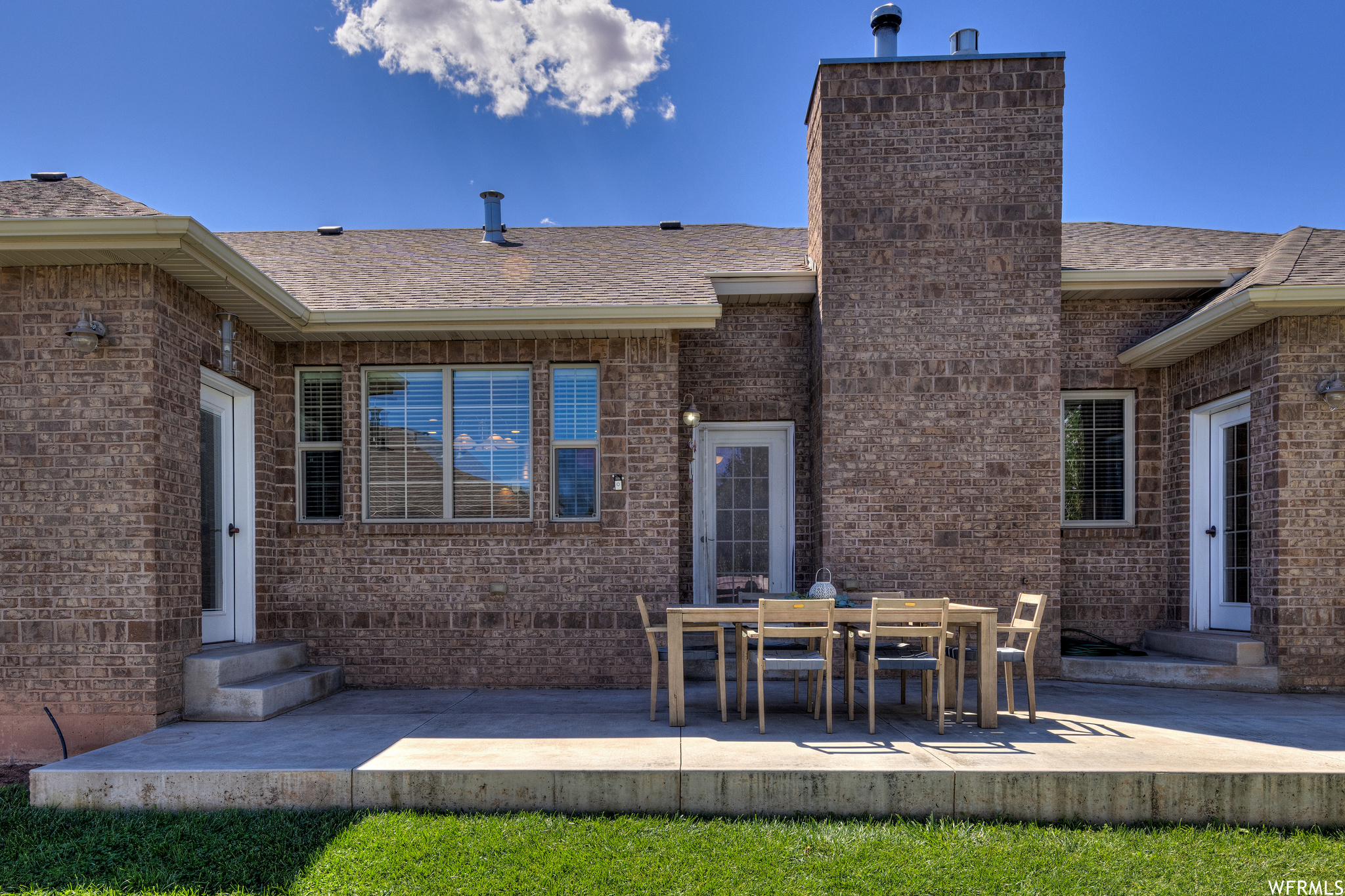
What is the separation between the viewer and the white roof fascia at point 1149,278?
771 cm

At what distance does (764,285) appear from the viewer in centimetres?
798

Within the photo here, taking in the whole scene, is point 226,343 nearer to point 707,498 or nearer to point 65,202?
point 65,202

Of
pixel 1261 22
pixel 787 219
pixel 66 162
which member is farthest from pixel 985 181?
pixel 66 162

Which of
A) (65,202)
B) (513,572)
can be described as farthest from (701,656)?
(65,202)

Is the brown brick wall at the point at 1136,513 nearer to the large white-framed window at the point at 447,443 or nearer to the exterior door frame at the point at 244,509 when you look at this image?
the large white-framed window at the point at 447,443

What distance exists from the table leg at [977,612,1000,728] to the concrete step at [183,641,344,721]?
16.9 feet

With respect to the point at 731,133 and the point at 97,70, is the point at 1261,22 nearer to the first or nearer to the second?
the point at 731,133

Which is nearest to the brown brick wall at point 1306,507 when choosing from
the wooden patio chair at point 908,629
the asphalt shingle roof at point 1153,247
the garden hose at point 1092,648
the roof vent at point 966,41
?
the garden hose at point 1092,648

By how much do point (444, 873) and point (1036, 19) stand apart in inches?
393

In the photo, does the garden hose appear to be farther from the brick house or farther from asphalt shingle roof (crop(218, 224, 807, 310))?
asphalt shingle roof (crop(218, 224, 807, 310))

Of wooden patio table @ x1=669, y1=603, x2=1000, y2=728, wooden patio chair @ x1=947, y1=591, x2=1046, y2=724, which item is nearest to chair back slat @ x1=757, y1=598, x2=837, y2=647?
wooden patio table @ x1=669, y1=603, x2=1000, y2=728

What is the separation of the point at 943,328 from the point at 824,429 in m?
1.53

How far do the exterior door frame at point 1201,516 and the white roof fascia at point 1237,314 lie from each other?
68 cm

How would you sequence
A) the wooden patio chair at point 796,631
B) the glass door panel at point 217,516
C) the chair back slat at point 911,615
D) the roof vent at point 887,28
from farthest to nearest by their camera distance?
the roof vent at point 887,28, the glass door panel at point 217,516, the chair back slat at point 911,615, the wooden patio chair at point 796,631
